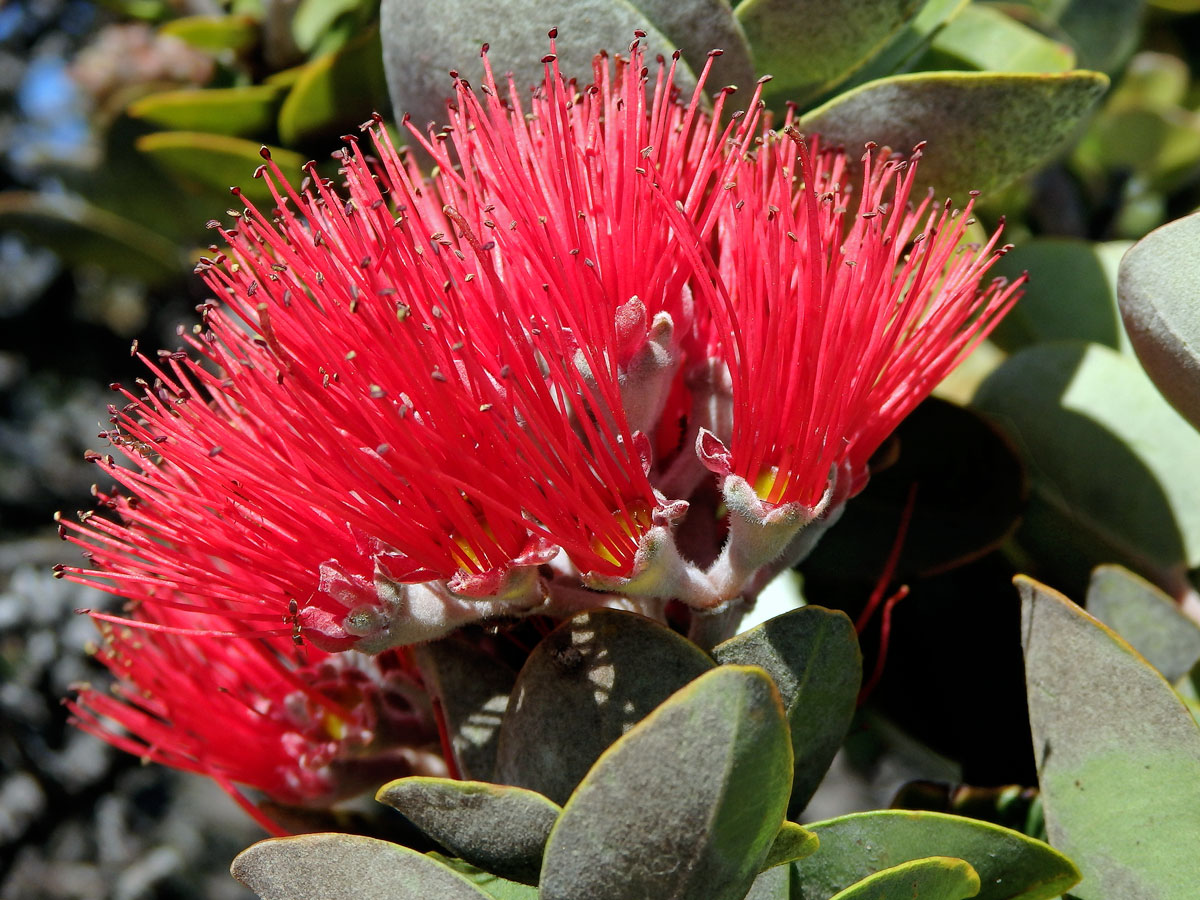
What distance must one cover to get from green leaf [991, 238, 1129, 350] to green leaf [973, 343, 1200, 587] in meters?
0.12

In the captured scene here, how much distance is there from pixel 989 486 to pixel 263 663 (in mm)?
818

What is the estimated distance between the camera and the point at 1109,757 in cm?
86

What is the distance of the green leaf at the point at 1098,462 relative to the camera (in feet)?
4.18

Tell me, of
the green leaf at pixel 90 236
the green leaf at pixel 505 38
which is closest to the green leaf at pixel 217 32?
the green leaf at pixel 90 236

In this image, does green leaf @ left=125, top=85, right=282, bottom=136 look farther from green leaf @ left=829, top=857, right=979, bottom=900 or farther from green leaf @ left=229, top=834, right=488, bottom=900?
green leaf @ left=829, top=857, right=979, bottom=900

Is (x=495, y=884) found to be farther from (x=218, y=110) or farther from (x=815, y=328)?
(x=218, y=110)

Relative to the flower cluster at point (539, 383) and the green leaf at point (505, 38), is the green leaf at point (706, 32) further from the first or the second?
the flower cluster at point (539, 383)

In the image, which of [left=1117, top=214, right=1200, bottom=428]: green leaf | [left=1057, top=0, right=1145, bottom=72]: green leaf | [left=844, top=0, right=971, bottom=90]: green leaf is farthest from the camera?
[left=1057, top=0, right=1145, bottom=72]: green leaf

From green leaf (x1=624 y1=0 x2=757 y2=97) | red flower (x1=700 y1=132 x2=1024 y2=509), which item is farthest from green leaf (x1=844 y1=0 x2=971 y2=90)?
red flower (x1=700 y1=132 x2=1024 y2=509)

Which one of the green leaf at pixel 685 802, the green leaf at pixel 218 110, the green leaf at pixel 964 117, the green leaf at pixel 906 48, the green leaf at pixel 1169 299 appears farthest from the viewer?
the green leaf at pixel 218 110

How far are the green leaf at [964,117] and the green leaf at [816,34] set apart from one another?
0.30ft

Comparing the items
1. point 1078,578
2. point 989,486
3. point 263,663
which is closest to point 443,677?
point 263,663

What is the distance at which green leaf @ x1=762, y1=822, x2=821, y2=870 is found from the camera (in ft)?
2.50

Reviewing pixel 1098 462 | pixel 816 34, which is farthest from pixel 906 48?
pixel 1098 462
